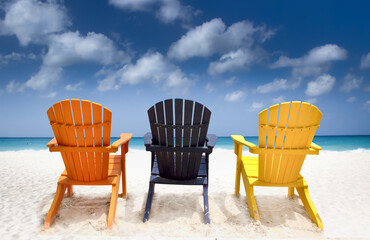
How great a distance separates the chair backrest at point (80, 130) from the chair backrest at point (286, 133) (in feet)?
5.67

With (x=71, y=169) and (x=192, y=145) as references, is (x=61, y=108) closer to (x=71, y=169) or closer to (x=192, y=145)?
(x=71, y=169)

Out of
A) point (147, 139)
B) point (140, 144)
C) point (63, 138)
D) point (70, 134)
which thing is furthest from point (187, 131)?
point (140, 144)

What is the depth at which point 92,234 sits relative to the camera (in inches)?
93.7

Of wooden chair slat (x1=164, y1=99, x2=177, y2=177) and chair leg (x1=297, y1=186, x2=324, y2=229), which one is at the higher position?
wooden chair slat (x1=164, y1=99, x2=177, y2=177)

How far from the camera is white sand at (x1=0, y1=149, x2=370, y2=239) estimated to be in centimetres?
244

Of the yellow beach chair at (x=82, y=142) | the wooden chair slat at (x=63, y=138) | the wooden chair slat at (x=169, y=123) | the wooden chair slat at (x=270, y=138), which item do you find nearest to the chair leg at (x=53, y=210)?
the yellow beach chair at (x=82, y=142)

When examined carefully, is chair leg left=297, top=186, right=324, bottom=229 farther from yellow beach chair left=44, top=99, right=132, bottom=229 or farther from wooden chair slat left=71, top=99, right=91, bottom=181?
wooden chair slat left=71, top=99, right=91, bottom=181

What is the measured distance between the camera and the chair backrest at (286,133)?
8.36ft

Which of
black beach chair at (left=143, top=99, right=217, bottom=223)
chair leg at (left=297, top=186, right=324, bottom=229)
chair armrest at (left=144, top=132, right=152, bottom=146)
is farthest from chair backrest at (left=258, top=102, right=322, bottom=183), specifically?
chair armrest at (left=144, top=132, right=152, bottom=146)

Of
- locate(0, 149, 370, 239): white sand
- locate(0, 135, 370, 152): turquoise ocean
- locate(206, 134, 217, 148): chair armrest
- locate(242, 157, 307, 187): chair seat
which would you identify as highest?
locate(206, 134, 217, 148): chair armrest

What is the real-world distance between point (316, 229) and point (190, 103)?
1907 millimetres

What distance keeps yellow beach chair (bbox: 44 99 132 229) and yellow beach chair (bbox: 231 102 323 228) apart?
5.24 ft

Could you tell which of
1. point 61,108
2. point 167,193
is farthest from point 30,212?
point 167,193

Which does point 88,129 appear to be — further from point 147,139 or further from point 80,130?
point 147,139
